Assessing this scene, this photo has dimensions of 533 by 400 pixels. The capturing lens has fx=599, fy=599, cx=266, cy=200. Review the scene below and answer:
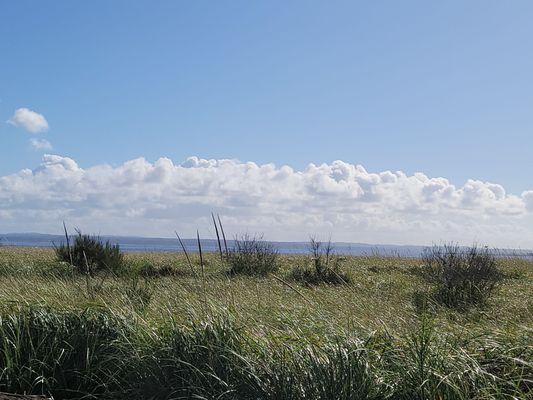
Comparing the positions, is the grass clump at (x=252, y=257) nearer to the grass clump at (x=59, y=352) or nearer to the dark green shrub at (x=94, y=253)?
the dark green shrub at (x=94, y=253)

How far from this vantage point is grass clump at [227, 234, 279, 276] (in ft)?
63.3

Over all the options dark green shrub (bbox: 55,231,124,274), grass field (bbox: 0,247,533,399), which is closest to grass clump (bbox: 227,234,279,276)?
dark green shrub (bbox: 55,231,124,274)

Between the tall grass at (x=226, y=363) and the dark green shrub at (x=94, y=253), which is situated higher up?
the dark green shrub at (x=94, y=253)

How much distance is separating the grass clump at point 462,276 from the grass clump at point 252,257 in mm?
5312

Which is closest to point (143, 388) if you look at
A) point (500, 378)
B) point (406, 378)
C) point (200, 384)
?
point (200, 384)

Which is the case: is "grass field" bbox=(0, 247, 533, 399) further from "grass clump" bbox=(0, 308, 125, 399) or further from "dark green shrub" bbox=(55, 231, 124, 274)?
"dark green shrub" bbox=(55, 231, 124, 274)

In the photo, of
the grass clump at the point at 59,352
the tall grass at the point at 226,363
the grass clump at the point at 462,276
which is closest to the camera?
the tall grass at the point at 226,363

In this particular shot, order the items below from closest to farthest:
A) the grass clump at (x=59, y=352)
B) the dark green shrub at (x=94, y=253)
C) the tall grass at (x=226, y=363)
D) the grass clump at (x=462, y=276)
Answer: the tall grass at (x=226, y=363) → the grass clump at (x=59, y=352) → the grass clump at (x=462, y=276) → the dark green shrub at (x=94, y=253)

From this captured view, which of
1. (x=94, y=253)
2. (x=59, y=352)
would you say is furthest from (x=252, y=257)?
(x=59, y=352)

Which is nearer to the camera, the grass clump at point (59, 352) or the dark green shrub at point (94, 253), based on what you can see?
the grass clump at point (59, 352)

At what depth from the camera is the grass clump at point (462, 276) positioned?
1236 centimetres

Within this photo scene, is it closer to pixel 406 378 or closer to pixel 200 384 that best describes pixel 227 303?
pixel 200 384

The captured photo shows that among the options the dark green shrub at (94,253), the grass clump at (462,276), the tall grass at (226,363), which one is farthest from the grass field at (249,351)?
the dark green shrub at (94,253)

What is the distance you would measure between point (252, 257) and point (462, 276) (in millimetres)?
8507
